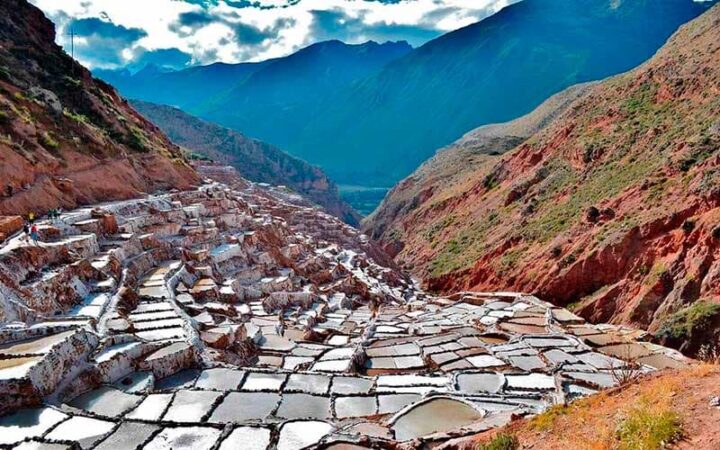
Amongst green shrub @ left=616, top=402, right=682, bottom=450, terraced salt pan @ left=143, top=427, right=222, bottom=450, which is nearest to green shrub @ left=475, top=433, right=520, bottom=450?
green shrub @ left=616, top=402, right=682, bottom=450

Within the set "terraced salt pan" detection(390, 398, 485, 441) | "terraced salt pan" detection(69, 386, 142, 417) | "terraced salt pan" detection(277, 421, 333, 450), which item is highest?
"terraced salt pan" detection(69, 386, 142, 417)

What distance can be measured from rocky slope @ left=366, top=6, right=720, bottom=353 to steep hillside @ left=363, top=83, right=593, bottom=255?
760cm

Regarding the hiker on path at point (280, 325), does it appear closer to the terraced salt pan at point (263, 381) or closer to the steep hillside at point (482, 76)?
the terraced salt pan at point (263, 381)

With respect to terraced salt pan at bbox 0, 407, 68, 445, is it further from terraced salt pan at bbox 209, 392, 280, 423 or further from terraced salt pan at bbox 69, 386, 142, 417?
terraced salt pan at bbox 209, 392, 280, 423

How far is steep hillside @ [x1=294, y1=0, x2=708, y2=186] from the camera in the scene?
148 metres

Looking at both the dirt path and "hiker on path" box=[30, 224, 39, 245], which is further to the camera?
"hiker on path" box=[30, 224, 39, 245]

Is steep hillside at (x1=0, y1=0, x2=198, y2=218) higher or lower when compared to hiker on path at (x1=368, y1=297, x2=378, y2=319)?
higher

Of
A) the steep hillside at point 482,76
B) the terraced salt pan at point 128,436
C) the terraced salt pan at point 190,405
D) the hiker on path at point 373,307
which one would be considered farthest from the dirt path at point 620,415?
the steep hillside at point 482,76

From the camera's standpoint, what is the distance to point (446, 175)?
61.2 meters

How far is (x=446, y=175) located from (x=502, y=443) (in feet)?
183

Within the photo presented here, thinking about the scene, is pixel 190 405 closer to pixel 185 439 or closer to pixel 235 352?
pixel 185 439

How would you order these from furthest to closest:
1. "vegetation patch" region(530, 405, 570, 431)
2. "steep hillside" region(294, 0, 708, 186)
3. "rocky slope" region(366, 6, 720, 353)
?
"steep hillside" region(294, 0, 708, 186)
"rocky slope" region(366, 6, 720, 353)
"vegetation patch" region(530, 405, 570, 431)


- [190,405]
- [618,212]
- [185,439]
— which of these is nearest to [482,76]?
[618,212]

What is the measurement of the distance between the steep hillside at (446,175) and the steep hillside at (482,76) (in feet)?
213
